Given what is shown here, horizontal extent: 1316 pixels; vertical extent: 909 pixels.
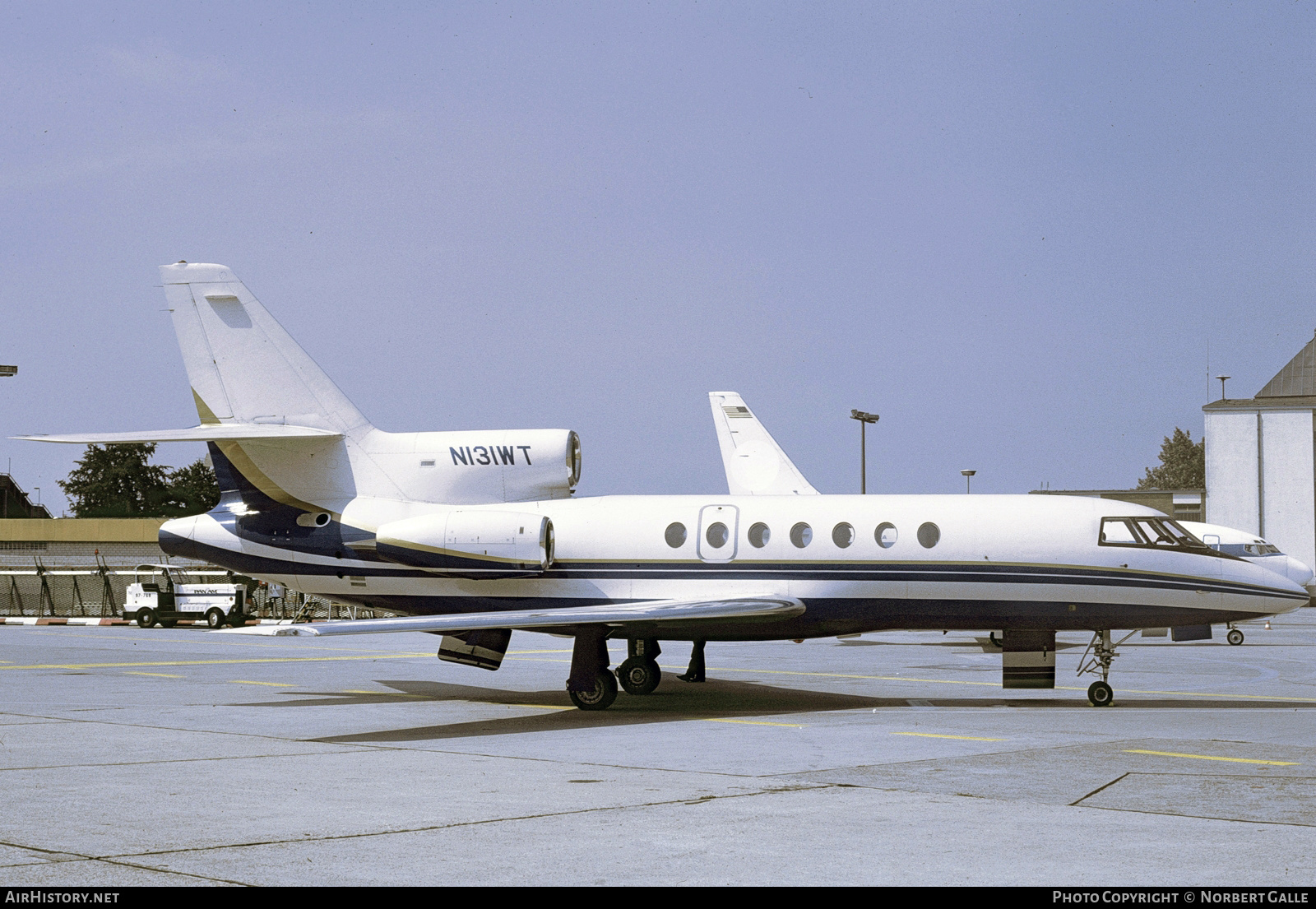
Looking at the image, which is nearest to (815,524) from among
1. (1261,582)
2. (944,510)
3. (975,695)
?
(944,510)

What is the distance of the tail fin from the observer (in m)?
21.0

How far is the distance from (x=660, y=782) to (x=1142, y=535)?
10.3 m

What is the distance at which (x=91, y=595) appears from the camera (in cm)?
5284

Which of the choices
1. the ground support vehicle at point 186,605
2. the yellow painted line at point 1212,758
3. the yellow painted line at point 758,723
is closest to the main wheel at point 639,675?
the yellow painted line at point 758,723

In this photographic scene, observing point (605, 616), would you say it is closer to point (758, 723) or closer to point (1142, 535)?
point (758, 723)

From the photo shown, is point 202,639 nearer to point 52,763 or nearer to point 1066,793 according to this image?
point 52,763

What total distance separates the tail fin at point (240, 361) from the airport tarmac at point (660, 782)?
429 cm

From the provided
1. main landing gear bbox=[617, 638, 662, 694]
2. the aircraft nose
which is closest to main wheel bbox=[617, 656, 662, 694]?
main landing gear bbox=[617, 638, 662, 694]

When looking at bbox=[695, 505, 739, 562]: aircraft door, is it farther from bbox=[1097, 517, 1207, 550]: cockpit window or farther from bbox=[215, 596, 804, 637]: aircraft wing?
bbox=[1097, 517, 1207, 550]: cockpit window

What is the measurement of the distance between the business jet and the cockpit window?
3 centimetres

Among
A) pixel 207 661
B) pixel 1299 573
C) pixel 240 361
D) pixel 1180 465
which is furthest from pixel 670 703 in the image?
pixel 1180 465

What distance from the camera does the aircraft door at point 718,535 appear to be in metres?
19.7

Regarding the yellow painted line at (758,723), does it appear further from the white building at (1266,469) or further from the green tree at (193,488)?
the green tree at (193,488)
